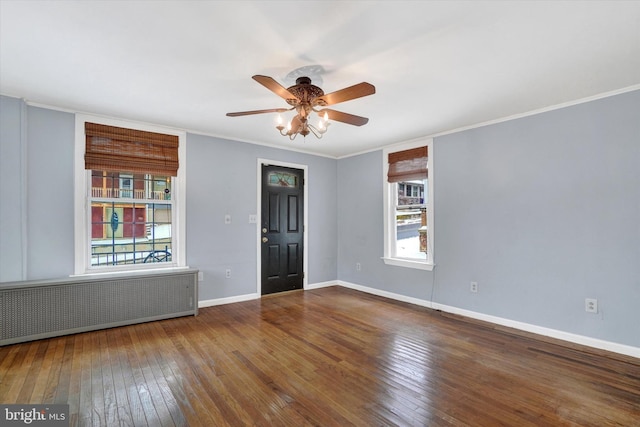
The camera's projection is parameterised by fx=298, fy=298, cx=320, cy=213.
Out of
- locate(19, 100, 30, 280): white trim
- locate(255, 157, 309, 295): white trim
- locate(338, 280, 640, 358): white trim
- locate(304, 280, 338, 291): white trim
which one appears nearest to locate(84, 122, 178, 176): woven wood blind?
locate(19, 100, 30, 280): white trim

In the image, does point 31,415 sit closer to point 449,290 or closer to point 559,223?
point 449,290

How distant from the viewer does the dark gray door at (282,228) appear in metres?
4.89

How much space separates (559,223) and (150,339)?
4.46 meters

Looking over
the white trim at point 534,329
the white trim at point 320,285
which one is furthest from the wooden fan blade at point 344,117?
the white trim at point 320,285

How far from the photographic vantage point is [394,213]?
4.88 m

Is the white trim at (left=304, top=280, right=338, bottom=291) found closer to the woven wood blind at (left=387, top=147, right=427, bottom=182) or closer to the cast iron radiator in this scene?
the cast iron radiator

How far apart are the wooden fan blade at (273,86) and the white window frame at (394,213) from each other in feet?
8.65

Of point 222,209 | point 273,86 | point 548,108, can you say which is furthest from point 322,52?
point 222,209

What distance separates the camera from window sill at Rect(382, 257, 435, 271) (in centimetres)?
429

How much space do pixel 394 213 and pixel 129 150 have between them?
3.87m

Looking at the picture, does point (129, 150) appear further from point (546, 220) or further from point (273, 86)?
point (546, 220)

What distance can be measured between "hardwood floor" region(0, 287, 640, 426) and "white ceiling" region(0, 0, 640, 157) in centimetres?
247

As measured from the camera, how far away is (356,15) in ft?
5.84

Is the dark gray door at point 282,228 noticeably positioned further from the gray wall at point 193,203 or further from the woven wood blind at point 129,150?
the woven wood blind at point 129,150
